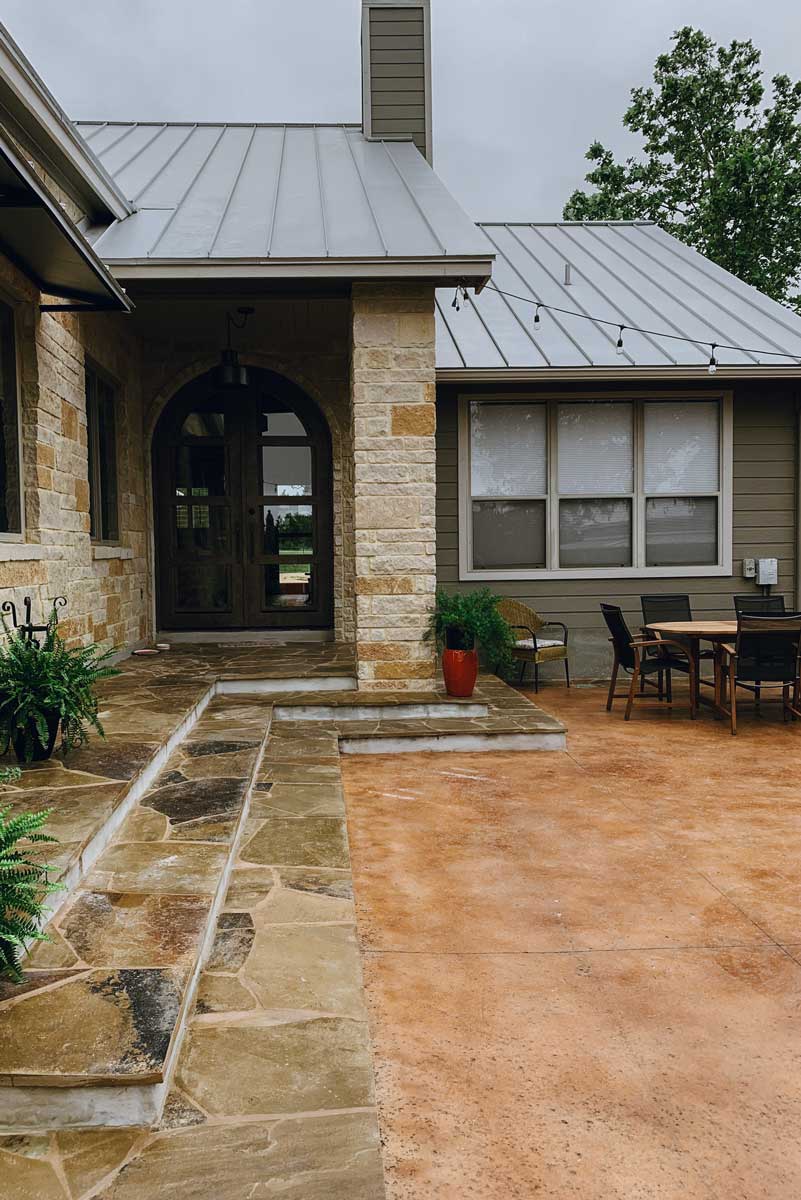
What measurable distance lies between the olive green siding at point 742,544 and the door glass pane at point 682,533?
20 cm

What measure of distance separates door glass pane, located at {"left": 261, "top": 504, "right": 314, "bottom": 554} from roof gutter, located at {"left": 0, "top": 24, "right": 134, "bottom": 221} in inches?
123

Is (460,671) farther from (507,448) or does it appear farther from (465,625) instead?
(507,448)

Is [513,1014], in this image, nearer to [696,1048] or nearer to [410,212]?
[696,1048]

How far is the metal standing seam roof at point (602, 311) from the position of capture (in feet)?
27.6

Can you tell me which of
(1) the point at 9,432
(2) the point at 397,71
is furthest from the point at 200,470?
(2) the point at 397,71

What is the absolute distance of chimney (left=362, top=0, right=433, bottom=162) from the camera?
9688 mm

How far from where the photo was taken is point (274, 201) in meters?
7.36

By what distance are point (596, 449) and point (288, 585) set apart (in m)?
3.41

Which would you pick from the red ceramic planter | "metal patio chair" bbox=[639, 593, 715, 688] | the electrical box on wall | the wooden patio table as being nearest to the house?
the electrical box on wall

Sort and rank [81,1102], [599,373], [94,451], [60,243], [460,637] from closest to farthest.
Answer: [81,1102] < [60,243] < [460,637] < [94,451] < [599,373]

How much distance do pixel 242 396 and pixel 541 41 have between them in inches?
1695

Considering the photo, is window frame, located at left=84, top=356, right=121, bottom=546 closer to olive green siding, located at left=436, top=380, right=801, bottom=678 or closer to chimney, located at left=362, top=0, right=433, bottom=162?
olive green siding, located at left=436, top=380, right=801, bottom=678

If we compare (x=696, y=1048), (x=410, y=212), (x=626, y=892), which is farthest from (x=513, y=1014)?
(x=410, y=212)

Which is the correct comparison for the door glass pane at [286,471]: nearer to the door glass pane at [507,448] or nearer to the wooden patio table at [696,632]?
the door glass pane at [507,448]
